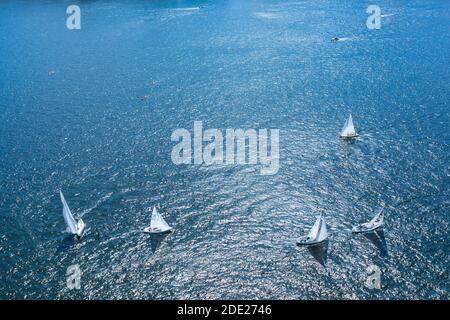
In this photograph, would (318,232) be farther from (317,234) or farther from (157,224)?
(157,224)

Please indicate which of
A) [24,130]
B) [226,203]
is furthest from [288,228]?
[24,130]

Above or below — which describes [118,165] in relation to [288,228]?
above

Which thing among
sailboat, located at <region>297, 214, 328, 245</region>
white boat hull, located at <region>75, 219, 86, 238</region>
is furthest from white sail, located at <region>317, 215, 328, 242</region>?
white boat hull, located at <region>75, 219, 86, 238</region>

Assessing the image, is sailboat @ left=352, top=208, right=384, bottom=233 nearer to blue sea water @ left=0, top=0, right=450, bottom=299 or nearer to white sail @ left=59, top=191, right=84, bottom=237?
blue sea water @ left=0, top=0, right=450, bottom=299

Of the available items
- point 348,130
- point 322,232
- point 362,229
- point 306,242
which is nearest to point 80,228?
point 306,242

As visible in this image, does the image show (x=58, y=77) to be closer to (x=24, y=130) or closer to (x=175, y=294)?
(x=24, y=130)
